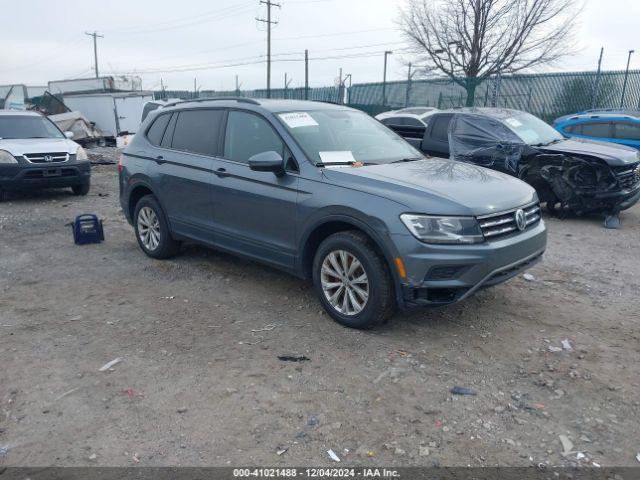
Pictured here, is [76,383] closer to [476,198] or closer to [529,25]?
[476,198]

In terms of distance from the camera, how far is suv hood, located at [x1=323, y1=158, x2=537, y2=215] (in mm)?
3943

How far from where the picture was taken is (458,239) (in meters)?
3.89

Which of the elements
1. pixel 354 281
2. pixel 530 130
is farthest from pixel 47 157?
pixel 530 130

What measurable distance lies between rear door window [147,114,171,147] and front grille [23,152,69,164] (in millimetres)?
4452

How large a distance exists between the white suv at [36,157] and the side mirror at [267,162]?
677cm

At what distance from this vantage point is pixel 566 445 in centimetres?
299

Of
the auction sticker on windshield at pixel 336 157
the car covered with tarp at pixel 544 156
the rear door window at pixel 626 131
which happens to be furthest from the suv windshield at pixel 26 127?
the rear door window at pixel 626 131

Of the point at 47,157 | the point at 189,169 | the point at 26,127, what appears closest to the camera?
the point at 189,169

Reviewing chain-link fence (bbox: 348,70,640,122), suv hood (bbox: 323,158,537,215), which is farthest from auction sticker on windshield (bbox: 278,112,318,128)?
chain-link fence (bbox: 348,70,640,122)

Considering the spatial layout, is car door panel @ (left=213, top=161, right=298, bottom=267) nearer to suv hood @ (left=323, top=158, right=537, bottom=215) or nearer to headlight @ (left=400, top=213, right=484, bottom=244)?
suv hood @ (left=323, top=158, right=537, bottom=215)

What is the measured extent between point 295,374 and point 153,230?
3.30m

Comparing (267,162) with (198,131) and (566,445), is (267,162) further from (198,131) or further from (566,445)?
(566,445)

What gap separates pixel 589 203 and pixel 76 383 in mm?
7345

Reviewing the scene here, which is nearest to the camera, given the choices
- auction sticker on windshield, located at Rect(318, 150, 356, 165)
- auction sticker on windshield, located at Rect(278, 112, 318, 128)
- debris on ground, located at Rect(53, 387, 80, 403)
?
debris on ground, located at Rect(53, 387, 80, 403)
